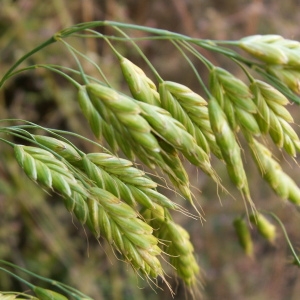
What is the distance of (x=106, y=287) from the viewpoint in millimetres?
3340

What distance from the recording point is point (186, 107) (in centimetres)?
103

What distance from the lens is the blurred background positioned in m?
3.01

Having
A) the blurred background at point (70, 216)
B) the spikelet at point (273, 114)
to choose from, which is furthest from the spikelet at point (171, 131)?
the blurred background at point (70, 216)

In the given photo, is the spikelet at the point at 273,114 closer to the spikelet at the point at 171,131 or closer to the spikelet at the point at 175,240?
the spikelet at the point at 171,131

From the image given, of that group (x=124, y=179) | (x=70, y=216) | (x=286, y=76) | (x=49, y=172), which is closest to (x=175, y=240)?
(x=124, y=179)

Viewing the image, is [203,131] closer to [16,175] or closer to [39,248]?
[16,175]

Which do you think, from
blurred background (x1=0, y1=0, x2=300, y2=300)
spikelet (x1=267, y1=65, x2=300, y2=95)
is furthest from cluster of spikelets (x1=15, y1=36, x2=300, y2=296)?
blurred background (x1=0, y1=0, x2=300, y2=300)

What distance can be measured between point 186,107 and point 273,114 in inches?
5.8

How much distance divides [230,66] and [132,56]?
2.40 ft

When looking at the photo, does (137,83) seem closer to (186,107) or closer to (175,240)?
(186,107)

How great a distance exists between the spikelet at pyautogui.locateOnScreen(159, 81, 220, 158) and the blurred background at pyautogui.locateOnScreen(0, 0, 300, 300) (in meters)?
1.71

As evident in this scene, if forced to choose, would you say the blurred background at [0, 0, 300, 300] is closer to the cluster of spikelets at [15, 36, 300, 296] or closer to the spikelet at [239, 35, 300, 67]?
the cluster of spikelets at [15, 36, 300, 296]

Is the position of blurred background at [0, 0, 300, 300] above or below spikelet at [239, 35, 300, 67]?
below

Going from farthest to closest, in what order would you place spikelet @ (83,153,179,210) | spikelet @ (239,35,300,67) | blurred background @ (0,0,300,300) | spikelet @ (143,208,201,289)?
blurred background @ (0,0,300,300) < spikelet @ (143,208,201,289) < spikelet @ (83,153,179,210) < spikelet @ (239,35,300,67)
